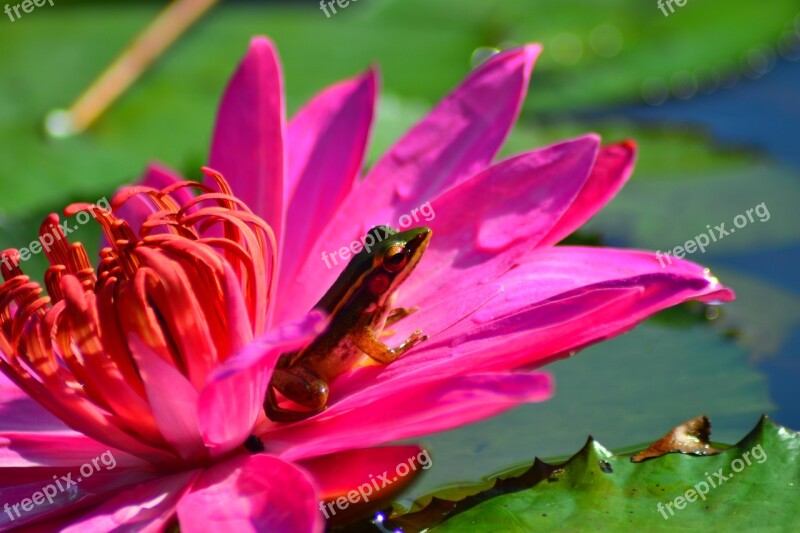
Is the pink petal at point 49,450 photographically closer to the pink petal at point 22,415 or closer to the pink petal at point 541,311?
the pink petal at point 22,415

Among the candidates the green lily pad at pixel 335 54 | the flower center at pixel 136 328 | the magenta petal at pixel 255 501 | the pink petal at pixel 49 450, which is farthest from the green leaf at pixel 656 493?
the green lily pad at pixel 335 54

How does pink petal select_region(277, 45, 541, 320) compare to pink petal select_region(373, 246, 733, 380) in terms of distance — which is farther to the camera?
pink petal select_region(277, 45, 541, 320)

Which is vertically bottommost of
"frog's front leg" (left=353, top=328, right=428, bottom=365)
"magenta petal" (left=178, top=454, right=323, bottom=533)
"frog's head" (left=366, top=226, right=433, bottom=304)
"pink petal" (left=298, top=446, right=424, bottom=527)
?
"pink petal" (left=298, top=446, right=424, bottom=527)

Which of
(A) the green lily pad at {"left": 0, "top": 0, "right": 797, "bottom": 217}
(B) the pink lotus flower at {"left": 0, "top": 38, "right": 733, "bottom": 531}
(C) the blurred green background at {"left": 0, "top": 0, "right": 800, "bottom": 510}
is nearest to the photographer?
(B) the pink lotus flower at {"left": 0, "top": 38, "right": 733, "bottom": 531}

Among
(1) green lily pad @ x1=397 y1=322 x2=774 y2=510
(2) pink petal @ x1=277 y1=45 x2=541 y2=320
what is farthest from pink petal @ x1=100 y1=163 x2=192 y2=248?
(1) green lily pad @ x1=397 y1=322 x2=774 y2=510

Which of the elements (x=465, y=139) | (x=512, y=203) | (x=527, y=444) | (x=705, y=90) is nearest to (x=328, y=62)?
(x=705, y=90)

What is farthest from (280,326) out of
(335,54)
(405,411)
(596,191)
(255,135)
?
(335,54)

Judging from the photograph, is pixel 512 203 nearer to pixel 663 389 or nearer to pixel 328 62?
pixel 663 389

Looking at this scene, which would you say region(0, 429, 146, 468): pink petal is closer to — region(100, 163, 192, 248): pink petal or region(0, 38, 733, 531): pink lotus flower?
region(0, 38, 733, 531): pink lotus flower

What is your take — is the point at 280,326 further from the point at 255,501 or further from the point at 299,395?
the point at 255,501
